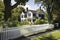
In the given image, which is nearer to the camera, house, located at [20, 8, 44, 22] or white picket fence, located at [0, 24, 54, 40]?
white picket fence, located at [0, 24, 54, 40]

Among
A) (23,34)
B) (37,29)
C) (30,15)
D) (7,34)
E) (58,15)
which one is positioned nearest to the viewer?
(7,34)

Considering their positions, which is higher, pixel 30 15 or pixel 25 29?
pixel 25 29

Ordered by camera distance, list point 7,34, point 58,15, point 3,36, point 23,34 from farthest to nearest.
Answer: point 58,15, point 23,34, point 7,34, point 3,36

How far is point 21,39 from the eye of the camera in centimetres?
1530

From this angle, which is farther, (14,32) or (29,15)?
(29,15)

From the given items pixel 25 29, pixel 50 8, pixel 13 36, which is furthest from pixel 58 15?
pixel 13 36

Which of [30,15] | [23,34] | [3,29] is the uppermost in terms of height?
[3,29]

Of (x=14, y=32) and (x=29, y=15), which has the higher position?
(x=14, y=32)

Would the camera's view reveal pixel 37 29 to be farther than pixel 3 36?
Yes

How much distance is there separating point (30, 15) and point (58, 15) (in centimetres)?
2744

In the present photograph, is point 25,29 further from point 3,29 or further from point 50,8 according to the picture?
point 50,8

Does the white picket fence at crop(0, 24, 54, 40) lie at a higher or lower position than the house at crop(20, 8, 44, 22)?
→ higher

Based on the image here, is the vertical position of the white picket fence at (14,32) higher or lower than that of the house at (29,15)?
higher

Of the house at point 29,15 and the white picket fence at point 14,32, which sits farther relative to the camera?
the house at point 29,15
